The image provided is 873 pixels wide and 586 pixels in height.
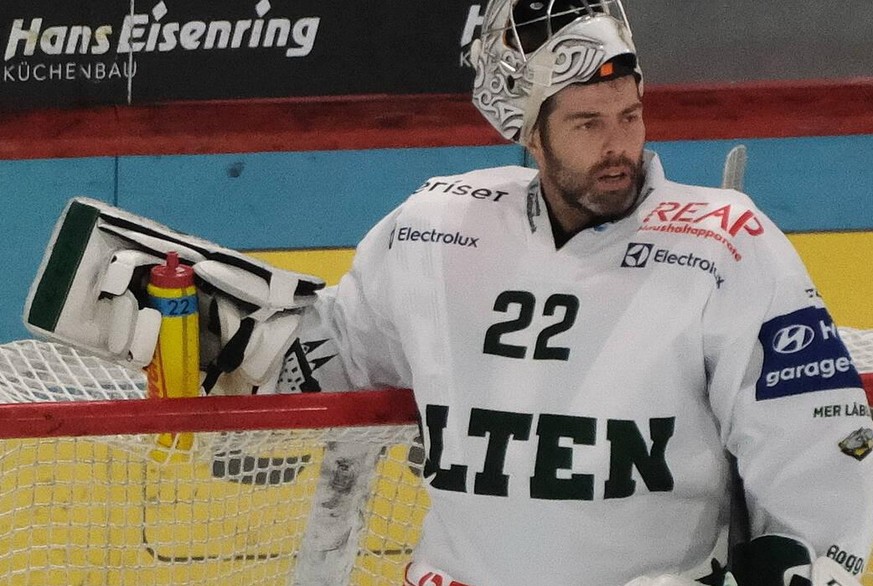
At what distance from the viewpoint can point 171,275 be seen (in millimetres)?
1563

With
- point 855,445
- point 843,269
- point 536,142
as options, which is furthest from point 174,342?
point 843,269

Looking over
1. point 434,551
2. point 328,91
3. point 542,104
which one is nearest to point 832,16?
point 328,91

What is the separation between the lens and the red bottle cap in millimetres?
1561

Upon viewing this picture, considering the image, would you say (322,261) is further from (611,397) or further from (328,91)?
(611,397)

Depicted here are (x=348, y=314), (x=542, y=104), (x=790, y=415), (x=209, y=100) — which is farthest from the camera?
(x=209, y=100)

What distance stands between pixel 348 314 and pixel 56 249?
35 centimetres

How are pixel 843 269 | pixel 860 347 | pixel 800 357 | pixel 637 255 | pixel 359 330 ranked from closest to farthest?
pixel 800 357 → pixel 637 255 → pixel 359 330 → pixel 860 347 → pixel 843 269

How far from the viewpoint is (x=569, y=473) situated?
1.47 metres

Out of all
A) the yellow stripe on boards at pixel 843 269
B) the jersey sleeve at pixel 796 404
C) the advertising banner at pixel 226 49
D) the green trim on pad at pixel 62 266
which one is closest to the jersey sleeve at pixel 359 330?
the green trim on pad at pixel 62 266

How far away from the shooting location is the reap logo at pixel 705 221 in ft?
4.73

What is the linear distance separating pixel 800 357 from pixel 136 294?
734mm

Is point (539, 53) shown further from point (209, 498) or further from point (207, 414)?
point (209, 498)

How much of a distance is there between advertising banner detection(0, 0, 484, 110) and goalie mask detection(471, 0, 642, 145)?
1.08 meters

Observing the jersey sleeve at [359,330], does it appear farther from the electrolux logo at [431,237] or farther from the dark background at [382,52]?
the dark background at [382,52]
